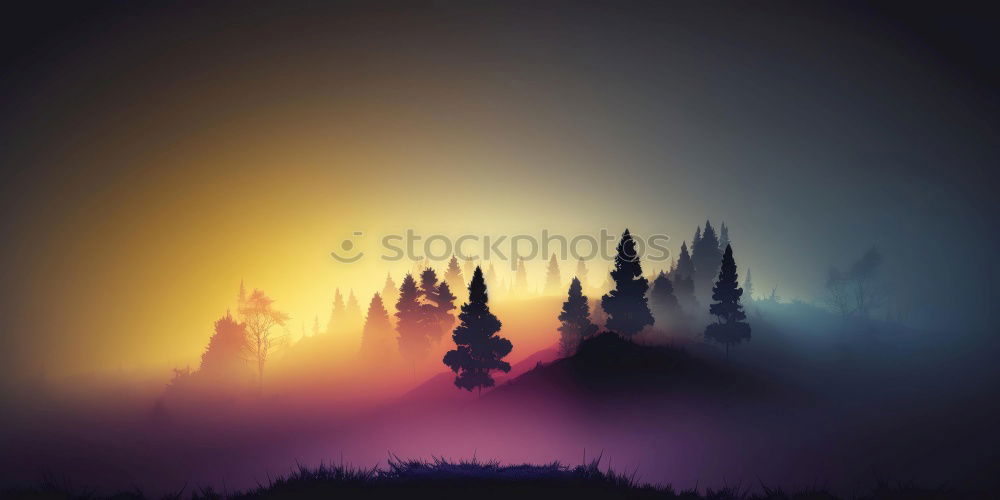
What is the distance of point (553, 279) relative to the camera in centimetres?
12900

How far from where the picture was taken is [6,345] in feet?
643

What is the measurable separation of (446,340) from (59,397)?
207 ft

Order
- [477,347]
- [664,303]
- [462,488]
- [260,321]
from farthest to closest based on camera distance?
[664,303]
[260,321]
[477,347]
[462,488]

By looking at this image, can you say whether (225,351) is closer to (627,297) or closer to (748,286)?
(627,297)

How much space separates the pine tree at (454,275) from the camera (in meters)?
97.9

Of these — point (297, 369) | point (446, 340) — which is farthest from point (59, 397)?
point (446, 340)

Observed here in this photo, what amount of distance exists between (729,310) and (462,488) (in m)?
51.3

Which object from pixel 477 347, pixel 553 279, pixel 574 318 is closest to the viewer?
pixel 477 347

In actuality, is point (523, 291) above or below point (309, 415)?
above

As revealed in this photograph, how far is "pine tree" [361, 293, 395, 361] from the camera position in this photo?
72125mm

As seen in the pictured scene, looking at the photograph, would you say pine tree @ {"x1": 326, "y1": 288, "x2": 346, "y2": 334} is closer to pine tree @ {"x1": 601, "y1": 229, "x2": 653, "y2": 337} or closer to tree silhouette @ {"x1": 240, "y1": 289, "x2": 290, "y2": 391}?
tree silhouette @ {"x1": 240, "y1": 289, "x2": 290, "y2": 391}

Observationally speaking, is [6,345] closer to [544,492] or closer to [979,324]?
[544,492]

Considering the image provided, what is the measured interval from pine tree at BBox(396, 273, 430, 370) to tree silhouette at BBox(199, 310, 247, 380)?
22311mm

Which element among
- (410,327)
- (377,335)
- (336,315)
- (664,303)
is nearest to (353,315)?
(336,315)
